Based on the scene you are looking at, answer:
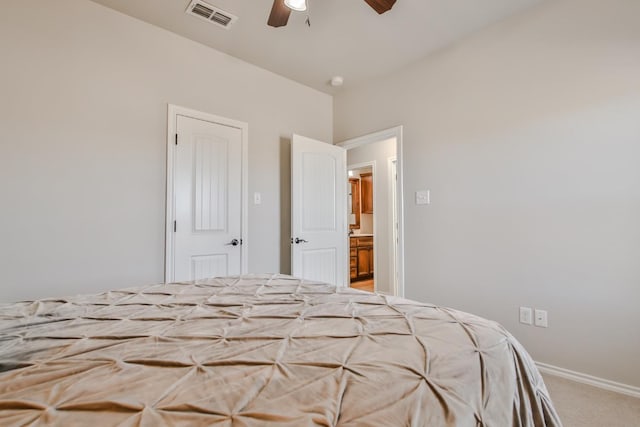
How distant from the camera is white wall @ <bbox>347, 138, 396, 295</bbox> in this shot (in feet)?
14.6

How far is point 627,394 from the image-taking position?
187 centimetres

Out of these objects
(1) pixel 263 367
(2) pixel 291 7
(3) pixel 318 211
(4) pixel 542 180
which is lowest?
(1) pixel 263 367

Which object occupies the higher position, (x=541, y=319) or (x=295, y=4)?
(x=295, y=4)

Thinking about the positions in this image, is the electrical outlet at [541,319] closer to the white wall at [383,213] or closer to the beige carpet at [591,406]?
the beige carpet at [591,406]

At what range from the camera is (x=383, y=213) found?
453 cm

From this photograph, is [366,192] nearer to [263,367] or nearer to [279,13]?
[279,13]

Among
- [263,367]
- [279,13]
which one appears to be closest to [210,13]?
[279,13]

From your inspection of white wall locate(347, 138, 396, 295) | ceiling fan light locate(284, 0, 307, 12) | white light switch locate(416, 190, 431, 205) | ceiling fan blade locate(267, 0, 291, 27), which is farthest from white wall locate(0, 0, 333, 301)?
white wall locate(347, 138, 396, 295)

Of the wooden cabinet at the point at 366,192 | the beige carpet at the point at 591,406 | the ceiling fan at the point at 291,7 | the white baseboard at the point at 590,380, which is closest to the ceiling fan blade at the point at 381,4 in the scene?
the ceiling fan at the point at 291,7

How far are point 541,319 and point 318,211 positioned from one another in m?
2.18

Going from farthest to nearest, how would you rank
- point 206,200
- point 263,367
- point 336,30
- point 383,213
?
point 383,213 < point 206,200 < point 336,30 < point 263,367

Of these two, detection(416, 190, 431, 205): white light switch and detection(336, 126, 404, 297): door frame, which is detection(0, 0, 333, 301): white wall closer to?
detection(336, 126, 404, 297): door frame

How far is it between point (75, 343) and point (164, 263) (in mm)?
1856

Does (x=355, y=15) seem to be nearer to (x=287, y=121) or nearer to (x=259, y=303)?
(x=287, y=121)
